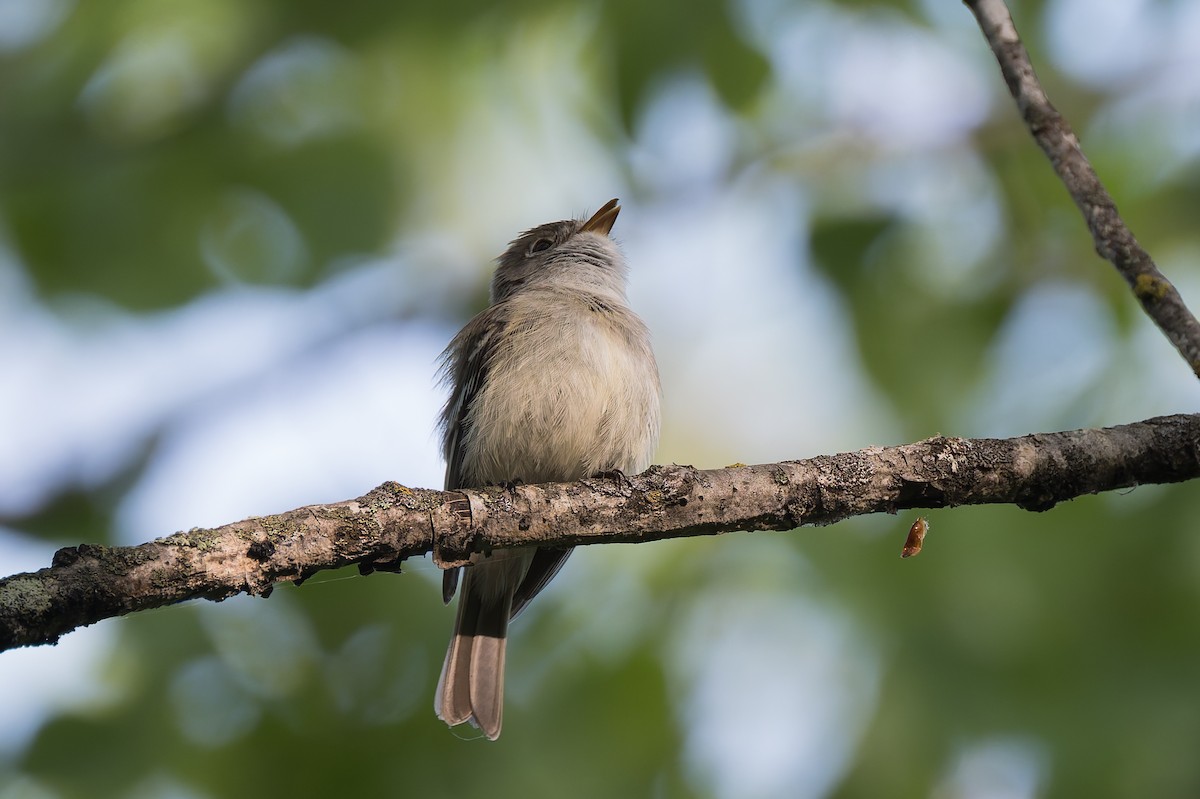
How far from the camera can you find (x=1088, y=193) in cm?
331

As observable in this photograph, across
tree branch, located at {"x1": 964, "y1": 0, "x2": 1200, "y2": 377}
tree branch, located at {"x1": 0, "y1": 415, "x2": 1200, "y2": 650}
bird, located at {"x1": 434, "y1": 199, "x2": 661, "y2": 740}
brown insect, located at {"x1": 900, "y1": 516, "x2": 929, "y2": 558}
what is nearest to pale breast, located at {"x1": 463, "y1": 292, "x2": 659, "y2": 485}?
bird, located at {"x1": 434, "y1": 199, "x2": 661, "y2": 740}

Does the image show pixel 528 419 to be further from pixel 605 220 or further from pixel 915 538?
pixel 605 220

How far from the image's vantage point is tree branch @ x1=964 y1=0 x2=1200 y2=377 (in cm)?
318

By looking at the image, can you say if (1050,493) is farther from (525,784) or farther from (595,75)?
(595,75)

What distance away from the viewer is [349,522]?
3.11 meters

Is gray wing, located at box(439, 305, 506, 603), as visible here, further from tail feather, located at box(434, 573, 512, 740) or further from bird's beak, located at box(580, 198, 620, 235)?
bird's beak, located at box(580, 198, 620, 235)

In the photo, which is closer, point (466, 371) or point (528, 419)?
point (528, 419)

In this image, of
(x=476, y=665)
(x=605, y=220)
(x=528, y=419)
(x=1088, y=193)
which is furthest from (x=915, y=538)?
(x=605, y=220)

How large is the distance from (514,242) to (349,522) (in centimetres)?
461

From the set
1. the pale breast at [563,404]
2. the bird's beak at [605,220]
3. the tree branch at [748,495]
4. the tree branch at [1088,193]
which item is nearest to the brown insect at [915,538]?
the tree branch at [748,495]

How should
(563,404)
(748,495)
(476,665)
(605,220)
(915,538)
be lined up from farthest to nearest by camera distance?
1. (605,220)
2. (476,665)
3. (563,404)
4. (915,538)
5. (748,495)

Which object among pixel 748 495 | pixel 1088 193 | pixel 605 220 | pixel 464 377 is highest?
pixel 605 220

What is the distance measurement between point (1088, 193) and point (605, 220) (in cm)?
432

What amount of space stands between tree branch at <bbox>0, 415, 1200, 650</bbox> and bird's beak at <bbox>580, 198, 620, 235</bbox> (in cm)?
375
